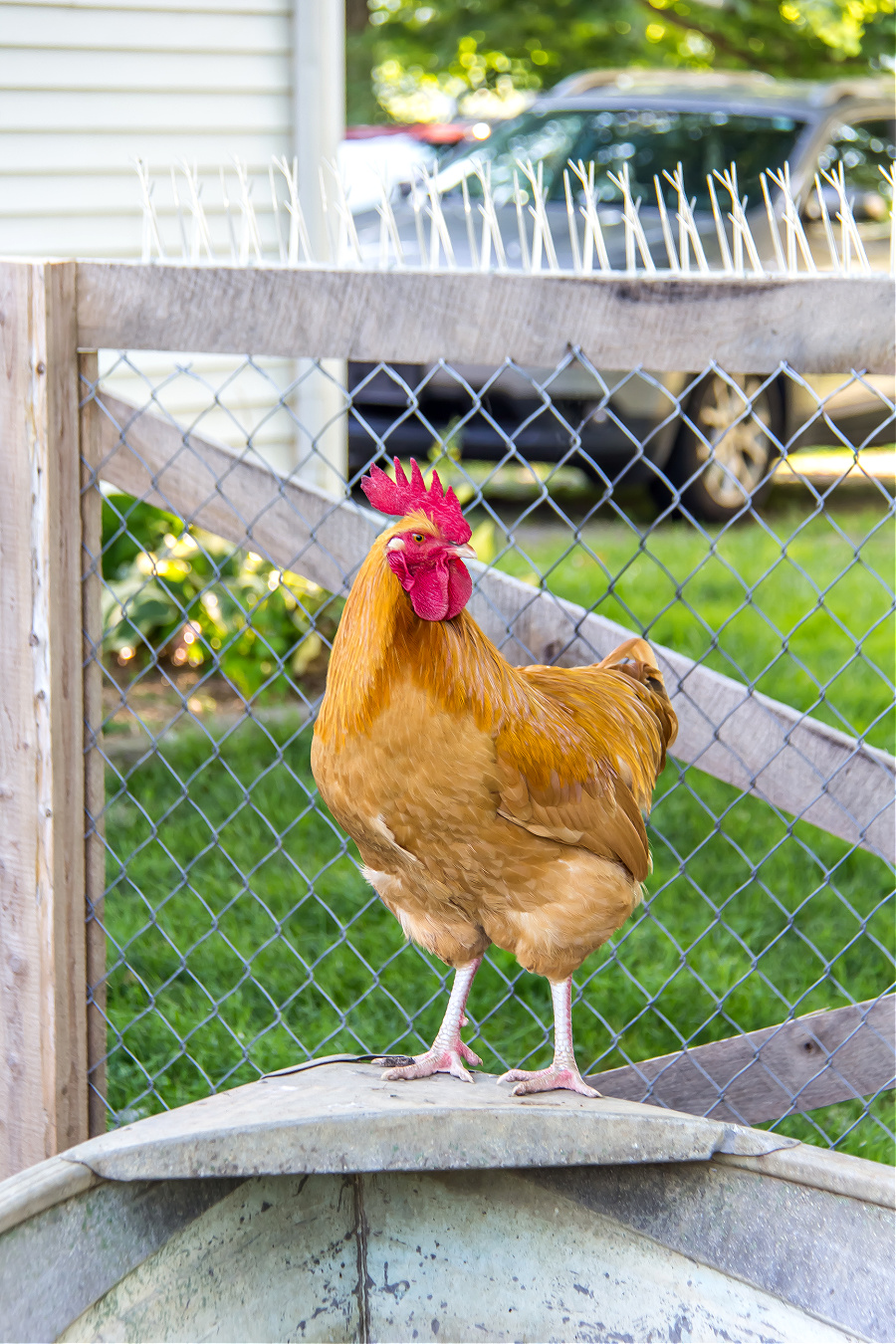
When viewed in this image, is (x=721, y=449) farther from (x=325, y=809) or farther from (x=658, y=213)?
(x=325, y=809)

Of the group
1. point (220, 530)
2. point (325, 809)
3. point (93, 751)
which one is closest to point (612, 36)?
point (325, 809)

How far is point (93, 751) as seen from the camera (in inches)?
86.5

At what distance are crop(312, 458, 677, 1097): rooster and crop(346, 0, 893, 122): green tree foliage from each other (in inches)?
445

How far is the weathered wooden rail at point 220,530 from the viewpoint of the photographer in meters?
1.76

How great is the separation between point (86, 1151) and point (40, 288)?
126cm

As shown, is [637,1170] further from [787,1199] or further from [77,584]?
[77,584]

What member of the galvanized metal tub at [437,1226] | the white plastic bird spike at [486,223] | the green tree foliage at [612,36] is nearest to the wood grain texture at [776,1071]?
the galvanized metal tub at [437,1226]

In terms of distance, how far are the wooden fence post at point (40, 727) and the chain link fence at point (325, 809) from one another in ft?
0.27

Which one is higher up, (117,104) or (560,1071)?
(117,104)

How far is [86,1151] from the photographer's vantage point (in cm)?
154

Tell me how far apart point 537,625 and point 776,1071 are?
885 mm

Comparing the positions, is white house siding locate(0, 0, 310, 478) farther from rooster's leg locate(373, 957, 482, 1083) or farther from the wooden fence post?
rooster's leg locate(373, 957, 482, 1083)

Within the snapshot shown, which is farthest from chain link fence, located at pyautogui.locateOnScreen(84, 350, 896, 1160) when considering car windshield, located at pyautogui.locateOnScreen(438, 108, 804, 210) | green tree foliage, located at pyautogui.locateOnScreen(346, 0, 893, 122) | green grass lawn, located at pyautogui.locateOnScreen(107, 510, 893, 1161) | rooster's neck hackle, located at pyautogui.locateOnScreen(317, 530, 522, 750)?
green tree foliage, located at pyautogui.locateOnScreen(346, 0, 893, 122)

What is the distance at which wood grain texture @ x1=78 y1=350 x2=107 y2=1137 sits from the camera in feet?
6.92
